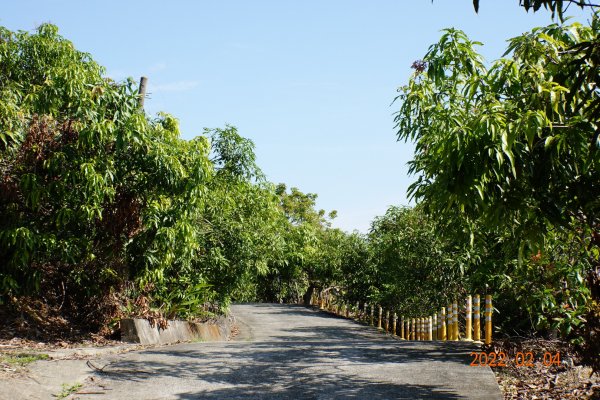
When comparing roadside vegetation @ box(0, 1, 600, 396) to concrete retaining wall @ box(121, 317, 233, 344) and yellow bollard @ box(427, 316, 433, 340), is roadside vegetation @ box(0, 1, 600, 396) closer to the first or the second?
concrete retaining wall @ box(121, 317, 233, 344)

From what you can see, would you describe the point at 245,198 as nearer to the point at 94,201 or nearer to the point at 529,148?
the point at 94,201

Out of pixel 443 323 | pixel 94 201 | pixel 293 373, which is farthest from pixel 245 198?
pixel 293 373

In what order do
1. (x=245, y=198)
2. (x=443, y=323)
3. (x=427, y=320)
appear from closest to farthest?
(x=443, y=323), (x=427, y=320), (x=245, y=198)

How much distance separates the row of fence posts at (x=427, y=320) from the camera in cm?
1124

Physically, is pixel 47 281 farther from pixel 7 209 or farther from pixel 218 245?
pixel 218 245

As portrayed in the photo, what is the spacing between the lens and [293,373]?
8031 mm

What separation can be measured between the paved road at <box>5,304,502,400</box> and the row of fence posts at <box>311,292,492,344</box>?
0.91m

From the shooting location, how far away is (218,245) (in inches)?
587

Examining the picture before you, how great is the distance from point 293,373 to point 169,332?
4.63m

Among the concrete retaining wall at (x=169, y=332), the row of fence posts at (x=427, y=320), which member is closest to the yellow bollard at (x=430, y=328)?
the row of fence posts at (x=427, y=320)

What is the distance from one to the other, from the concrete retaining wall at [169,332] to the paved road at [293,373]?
66cm

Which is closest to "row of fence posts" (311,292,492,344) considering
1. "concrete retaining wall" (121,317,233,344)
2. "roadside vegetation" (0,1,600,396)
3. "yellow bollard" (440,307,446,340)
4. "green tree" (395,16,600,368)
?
"yellow bollard" (440,307,446,340)

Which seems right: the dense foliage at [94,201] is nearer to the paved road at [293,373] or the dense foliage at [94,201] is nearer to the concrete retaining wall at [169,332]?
the concrete retaining wall at [169,332]

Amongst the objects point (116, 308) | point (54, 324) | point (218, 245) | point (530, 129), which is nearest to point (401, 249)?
point (218, 245)
